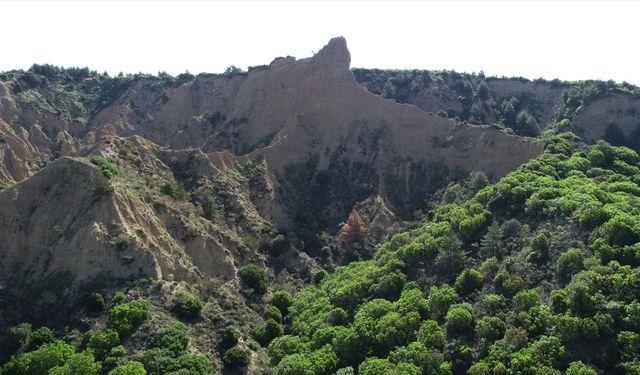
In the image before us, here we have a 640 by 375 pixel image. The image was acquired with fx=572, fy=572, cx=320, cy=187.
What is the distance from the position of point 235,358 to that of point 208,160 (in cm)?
3289

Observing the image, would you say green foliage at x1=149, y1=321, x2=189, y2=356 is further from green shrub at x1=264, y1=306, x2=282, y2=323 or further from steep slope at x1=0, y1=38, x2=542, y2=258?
steep slope at x1=0, y1=38, x2=542, y2=258

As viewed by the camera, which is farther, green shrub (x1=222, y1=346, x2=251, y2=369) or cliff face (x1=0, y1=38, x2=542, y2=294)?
cliff face (x1=0, y1=38, x2=542, y2=294)

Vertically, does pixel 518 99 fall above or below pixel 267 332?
above

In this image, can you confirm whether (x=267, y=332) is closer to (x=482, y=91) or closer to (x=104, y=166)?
(x=104, y=166)

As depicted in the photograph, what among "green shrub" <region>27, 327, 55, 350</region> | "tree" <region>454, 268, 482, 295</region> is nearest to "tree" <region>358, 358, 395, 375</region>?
"tree" <region>454, 268, 482, 295</region>

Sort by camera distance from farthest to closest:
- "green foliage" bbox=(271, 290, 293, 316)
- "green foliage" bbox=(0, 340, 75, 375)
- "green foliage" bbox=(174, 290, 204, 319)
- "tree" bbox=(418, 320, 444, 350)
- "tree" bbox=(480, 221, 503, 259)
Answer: "green foliage" bbox=(271, 290, 293, 316) < "tree" bbox=(480, 221, 503, 259) < "green foliage" bbox=(174, 290, 204, 319) < "tree" bbox=(418, 320, 444, 350) < "green foliage" bbox=(0, 340, 75, 375)

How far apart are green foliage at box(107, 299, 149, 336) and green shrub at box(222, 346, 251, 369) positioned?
7.09 m

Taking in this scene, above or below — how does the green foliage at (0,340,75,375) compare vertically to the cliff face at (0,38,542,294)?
below

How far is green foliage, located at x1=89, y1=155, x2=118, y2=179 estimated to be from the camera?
2138 inches

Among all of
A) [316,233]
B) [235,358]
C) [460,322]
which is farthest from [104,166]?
[460,322]

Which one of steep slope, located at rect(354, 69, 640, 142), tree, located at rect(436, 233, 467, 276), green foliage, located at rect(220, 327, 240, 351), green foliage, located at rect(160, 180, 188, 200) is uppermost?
steep slope, located at rect(354, 69, 640, 142)

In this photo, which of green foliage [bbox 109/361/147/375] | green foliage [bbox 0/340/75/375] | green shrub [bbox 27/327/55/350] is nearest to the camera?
green foliage [bbox 109/361/147/375]

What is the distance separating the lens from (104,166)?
55.4 m

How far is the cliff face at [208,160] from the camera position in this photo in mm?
51250
